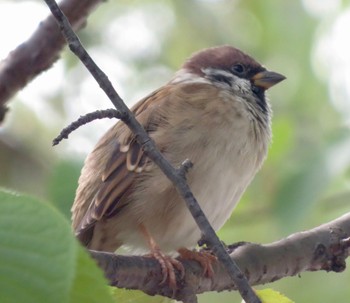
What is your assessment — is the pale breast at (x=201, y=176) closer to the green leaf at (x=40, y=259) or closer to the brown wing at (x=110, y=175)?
the brown wing at (x=110, y=175)

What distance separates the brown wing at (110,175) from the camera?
2.91 m

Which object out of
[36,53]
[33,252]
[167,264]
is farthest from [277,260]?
[33,252]

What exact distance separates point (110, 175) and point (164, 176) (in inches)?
7.1

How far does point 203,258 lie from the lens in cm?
263

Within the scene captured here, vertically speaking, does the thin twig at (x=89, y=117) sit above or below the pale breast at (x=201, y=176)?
below

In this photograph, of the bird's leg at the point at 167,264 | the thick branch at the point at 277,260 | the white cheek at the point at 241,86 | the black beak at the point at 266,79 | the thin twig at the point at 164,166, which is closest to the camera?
the thin twig at the point at 164,166

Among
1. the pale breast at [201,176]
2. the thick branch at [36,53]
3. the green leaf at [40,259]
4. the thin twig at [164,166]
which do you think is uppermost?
the thick branch at [36,53]

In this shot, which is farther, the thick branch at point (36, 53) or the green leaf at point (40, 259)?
the thick branch at point (36, 53)

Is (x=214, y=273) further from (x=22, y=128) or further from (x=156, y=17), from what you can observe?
(x=156, y=17)

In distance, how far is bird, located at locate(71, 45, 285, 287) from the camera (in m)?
2.94

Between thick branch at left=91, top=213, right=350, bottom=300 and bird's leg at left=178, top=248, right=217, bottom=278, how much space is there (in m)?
0.01

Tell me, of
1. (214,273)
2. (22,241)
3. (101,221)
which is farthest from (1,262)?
(101,221)

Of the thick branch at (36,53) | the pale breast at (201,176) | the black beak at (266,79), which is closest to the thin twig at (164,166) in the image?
the thick branch at (36,53)

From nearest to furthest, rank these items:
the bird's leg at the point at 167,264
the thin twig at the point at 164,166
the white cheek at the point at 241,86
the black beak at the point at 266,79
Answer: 1. the thin twig at the point at 164,166
2. the bird's leg at the point at 167,264
3. the white cheek at the point at 241,86
4. the black beak at the point at 266,79
